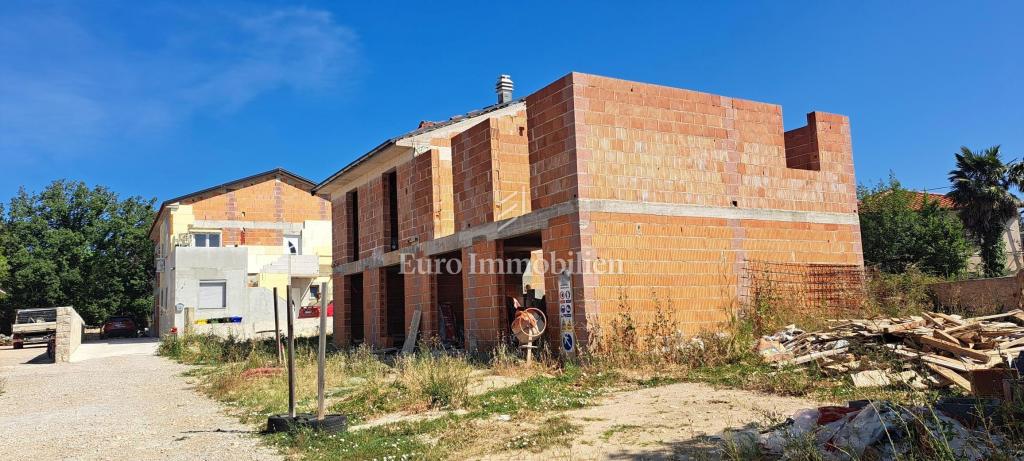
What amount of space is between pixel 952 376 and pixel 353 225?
18.6 metres

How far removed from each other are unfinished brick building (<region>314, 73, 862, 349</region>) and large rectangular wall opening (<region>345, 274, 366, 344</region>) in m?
5.62

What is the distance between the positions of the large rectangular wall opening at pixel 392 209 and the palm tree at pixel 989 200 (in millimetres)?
23309

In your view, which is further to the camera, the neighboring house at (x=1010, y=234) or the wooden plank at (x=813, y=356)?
the neighboring house at (x=1010, y=234)

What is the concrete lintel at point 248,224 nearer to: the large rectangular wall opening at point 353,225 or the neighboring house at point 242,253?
the neighboring house at point 242,253

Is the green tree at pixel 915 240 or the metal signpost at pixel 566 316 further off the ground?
the green tree at pixel 915 240

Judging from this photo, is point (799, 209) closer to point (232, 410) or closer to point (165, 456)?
point (232, 410)

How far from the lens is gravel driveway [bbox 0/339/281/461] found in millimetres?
7984

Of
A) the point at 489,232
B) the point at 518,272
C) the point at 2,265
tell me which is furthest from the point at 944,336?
the point at 2,265

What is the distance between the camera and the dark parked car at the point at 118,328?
4075 centimetres

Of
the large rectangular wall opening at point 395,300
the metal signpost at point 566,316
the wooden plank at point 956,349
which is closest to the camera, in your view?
the wooden plank at point 956,349

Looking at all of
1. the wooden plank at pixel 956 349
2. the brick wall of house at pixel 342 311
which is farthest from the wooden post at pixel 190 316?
the wooden plank at pixel 956 349

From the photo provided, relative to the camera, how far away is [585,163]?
1309cm

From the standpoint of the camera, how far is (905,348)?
10.2m

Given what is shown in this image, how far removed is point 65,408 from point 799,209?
14.6 meters
